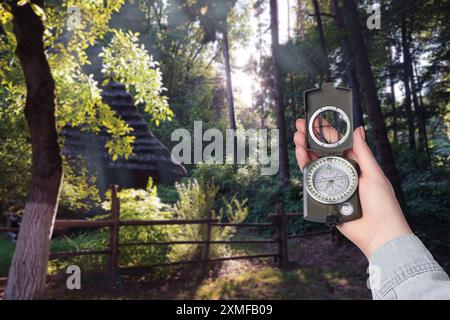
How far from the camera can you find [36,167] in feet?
4.83

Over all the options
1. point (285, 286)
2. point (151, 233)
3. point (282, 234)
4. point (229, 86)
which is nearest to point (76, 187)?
point (151, 233)

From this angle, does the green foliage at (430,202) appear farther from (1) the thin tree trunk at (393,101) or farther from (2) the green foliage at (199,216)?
(2) the green foliage at (199,216)

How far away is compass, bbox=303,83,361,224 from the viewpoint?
1.24 ft

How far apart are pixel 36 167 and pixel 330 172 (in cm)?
139

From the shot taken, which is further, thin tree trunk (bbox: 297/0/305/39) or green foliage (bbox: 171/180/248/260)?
green foliage (bbox: 171/180/248/260)

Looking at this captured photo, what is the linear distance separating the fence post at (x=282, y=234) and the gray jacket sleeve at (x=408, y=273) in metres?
2.14

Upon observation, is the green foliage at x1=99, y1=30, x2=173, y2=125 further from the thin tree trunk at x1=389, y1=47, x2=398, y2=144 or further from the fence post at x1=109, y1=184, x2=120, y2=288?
the thin tree trunk at x1=389, y1=47, x2=398, y2=144

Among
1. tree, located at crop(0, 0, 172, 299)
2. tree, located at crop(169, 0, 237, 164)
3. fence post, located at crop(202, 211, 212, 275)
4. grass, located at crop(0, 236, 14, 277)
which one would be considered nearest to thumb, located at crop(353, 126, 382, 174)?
tree, located at crop(0, 0, 172, 299)

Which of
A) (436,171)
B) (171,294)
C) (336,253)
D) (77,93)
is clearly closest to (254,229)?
(336,253)

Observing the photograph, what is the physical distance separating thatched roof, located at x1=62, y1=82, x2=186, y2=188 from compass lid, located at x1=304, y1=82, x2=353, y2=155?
5.40 feet

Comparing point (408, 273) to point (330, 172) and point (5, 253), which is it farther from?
point (5, 253)

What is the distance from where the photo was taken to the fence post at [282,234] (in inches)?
98.8

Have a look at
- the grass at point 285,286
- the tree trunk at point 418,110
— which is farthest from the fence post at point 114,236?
the tree trunk at point 418,110

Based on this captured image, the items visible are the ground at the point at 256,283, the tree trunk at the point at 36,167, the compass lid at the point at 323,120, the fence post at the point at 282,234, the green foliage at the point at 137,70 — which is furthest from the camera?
the fence post at the point at 282,234
